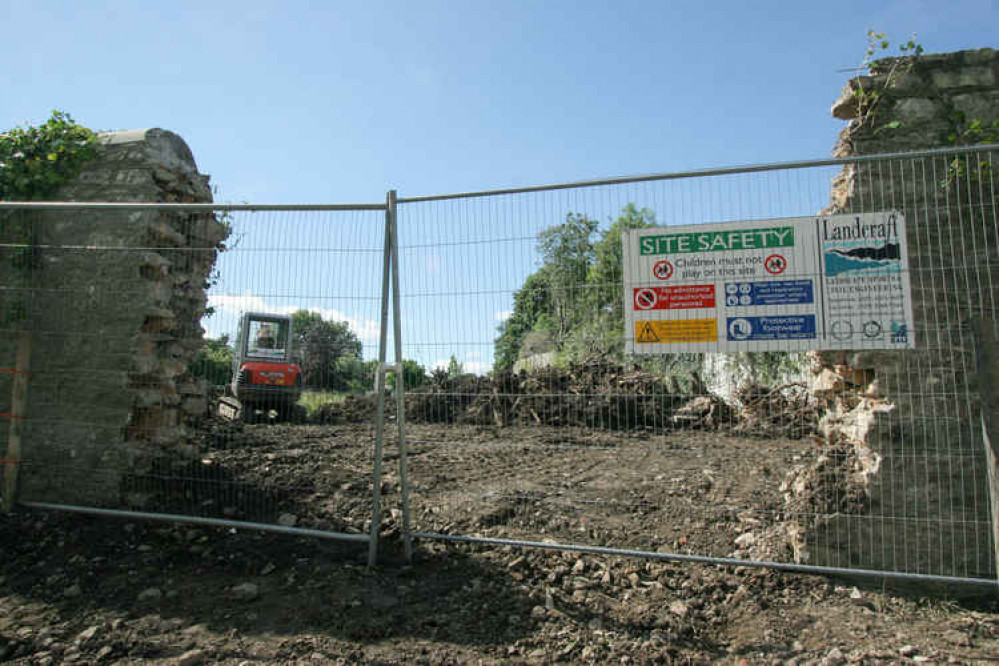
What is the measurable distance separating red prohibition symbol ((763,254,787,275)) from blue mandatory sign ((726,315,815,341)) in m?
0.30

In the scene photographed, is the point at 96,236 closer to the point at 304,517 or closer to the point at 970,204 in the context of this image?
the point at 304,517

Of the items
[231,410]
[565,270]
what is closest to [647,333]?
[565,270]

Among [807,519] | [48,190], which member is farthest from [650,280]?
[48,190]

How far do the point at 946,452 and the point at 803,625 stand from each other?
1.48 meters

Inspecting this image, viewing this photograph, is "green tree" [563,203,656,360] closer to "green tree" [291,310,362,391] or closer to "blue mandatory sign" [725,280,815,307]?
"blue mandatory sign" [725,280,815,307]

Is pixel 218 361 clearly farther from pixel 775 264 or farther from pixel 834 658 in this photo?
pixel 834 658

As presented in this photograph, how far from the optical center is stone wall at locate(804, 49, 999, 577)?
367 centimetres

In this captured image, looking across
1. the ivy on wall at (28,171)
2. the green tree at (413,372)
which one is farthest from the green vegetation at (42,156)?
the green tree at (413,372)

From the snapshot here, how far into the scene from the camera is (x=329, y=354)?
176 inches

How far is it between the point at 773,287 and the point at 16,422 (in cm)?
630

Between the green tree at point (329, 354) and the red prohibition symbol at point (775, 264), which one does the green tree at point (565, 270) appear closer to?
the red prohibition symbol at point (775, 264)

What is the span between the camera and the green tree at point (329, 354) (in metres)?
4.35

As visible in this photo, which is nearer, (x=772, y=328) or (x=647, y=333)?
(x=772, y=328)

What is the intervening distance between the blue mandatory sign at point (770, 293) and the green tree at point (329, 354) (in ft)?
8.75
